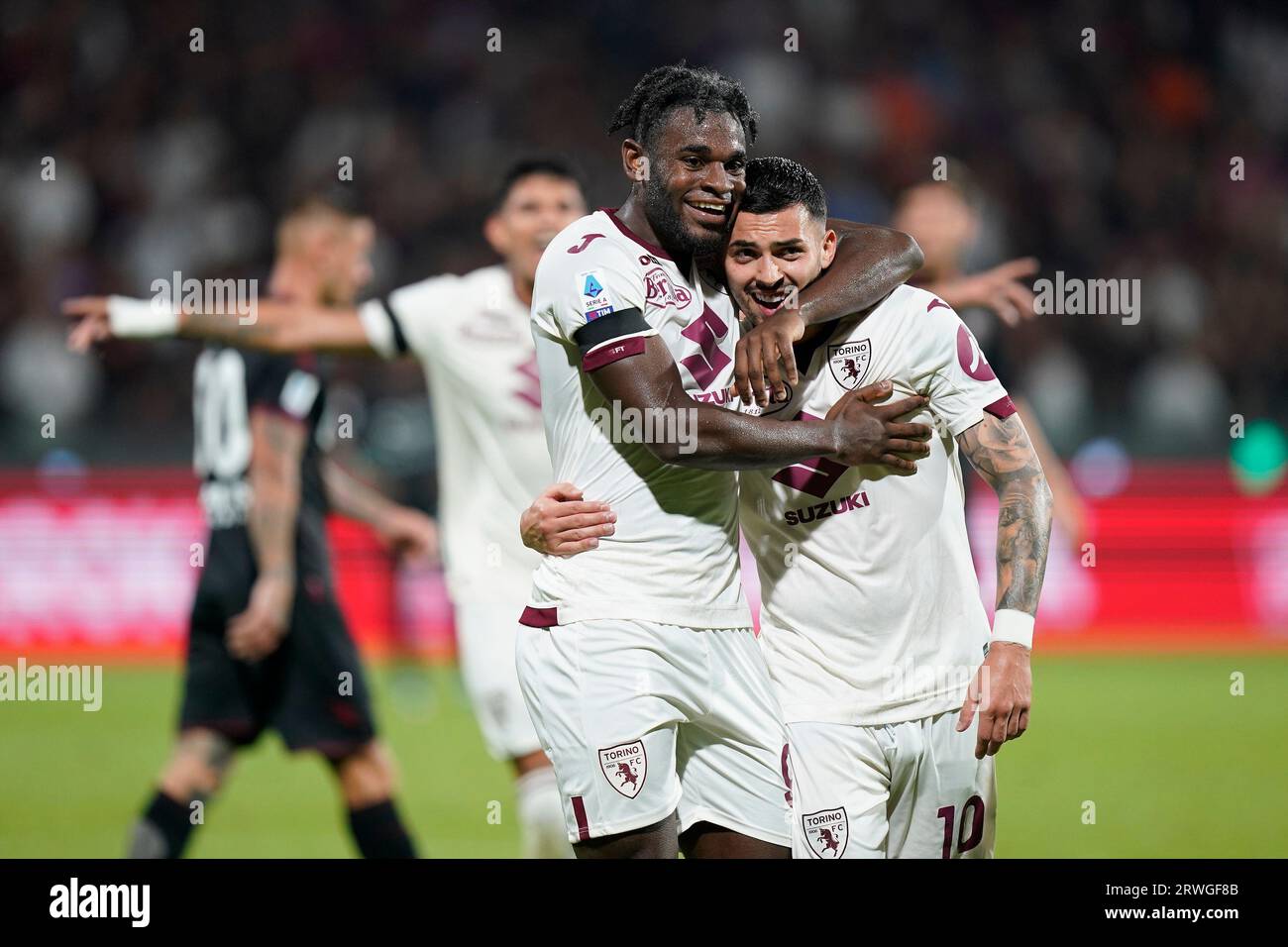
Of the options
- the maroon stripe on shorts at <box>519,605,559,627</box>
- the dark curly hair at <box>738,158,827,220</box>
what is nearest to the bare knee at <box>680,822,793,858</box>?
the maroon stripe on shorts at <box>519,605,559,627</box>

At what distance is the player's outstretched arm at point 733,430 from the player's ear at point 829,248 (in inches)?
21.4

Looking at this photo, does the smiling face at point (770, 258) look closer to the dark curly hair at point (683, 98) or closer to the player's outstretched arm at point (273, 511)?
the dark curly hair at point (683, 98)

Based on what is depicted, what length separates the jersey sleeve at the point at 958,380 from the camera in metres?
3.75

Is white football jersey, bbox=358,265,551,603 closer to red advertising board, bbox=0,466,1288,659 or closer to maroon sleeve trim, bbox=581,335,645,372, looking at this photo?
maroon sleeve trim, bbox=581,335,645,372

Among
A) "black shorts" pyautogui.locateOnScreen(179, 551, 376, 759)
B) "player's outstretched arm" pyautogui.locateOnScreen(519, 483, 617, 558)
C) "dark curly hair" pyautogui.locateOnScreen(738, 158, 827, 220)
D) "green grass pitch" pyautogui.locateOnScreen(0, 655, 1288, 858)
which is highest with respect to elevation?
"dark curly hair" pyautogui.locateOnScreen(738, 158, 827, 220)

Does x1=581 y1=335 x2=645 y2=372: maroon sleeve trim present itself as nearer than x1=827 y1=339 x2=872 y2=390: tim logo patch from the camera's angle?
Yes

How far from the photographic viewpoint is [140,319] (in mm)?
4883

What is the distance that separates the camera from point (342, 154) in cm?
1447

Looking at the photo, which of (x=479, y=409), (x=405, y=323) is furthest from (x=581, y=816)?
(x=405, y=323)

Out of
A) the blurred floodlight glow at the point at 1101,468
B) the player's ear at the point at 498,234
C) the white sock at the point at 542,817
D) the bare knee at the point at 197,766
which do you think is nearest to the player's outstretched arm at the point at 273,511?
the bare knee at the point at 197,766

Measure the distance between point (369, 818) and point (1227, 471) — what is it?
7.85m

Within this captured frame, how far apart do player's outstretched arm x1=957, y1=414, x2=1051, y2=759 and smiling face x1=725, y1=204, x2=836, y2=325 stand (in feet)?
1.82

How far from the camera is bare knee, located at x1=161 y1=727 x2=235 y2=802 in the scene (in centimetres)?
559
